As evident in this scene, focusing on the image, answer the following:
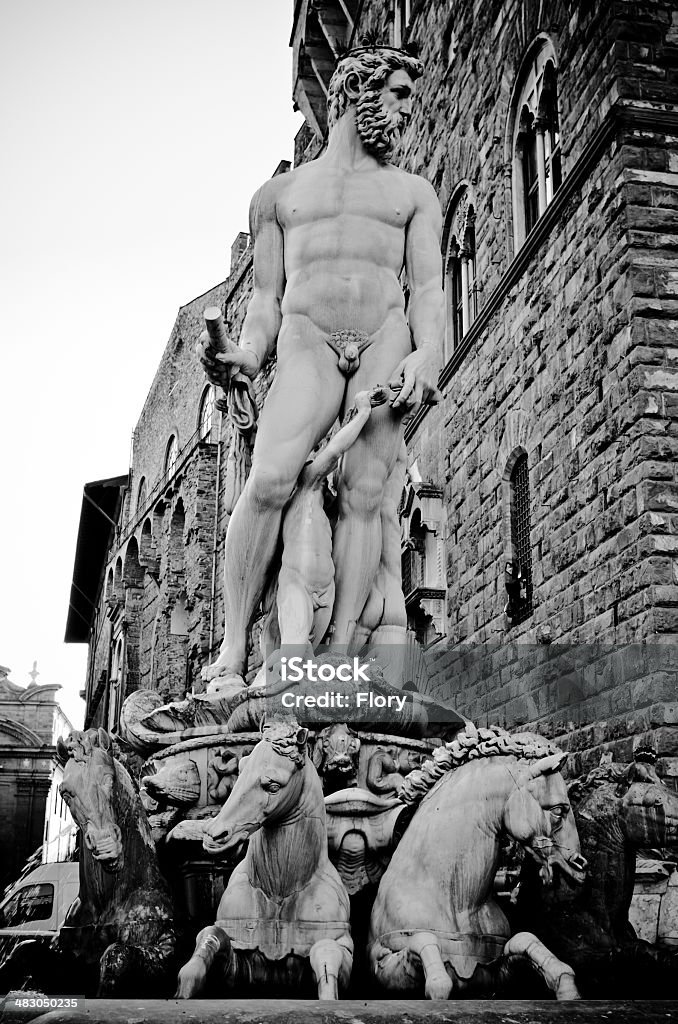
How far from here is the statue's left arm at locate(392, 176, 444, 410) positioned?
552 cm

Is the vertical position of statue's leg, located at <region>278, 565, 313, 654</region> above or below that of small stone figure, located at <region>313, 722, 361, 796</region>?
above

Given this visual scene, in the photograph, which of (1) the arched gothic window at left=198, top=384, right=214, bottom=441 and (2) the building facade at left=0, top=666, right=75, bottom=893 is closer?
(1) the arched gothic window at left=198, top=384, right=214, bottom=441

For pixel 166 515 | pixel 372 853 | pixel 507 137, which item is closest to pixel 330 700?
pixel 372 853

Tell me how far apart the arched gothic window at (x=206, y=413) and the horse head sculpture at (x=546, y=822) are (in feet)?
86.3

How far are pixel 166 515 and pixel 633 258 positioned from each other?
946 inches

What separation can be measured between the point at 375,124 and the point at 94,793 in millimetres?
3579

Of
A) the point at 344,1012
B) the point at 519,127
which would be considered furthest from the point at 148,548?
the point at 344,1012

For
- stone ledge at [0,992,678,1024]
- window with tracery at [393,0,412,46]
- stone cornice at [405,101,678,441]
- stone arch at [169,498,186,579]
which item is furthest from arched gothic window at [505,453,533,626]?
stone arch at [169,498,186,579]

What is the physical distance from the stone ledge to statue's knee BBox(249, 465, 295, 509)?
2.46 metres

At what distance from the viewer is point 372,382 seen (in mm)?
5547

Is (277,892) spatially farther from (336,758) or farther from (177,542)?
(177,542)

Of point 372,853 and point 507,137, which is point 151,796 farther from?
point 507,137

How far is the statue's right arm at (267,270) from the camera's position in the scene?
5.82m

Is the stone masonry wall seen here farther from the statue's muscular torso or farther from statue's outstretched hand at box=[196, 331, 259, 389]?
statue's outstretched hand at box=[196, 331, 259, 389]
